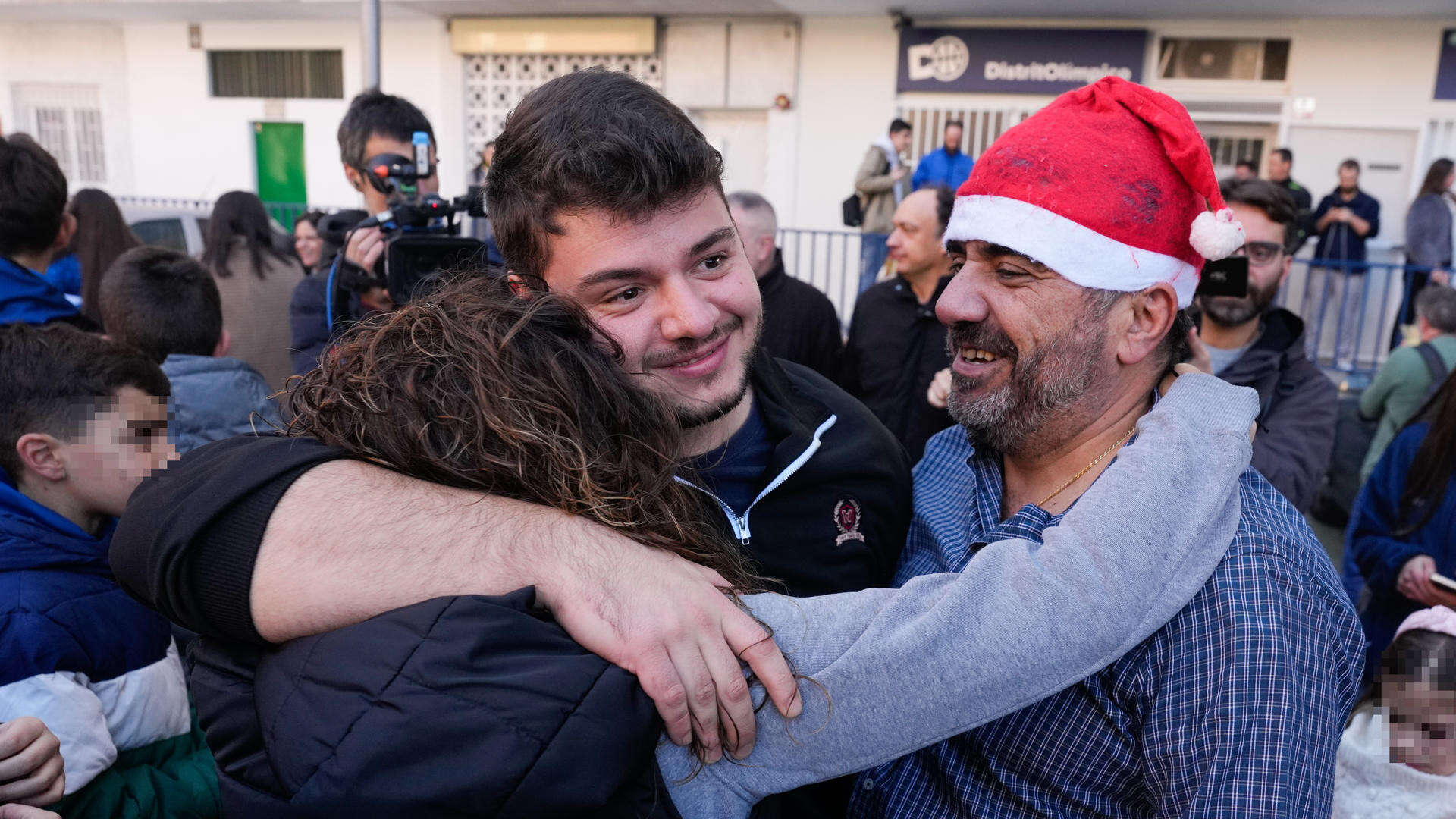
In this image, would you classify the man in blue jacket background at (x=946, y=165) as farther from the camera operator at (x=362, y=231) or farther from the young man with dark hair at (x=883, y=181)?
the camera operator at (x=362, y=231)

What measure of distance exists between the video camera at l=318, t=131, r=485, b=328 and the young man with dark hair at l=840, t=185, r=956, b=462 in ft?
6.32

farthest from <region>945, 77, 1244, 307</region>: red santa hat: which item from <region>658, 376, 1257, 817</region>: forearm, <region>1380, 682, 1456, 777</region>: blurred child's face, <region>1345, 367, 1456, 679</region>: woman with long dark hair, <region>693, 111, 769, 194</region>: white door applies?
<region>693, 111, 769, 194</region>: white door

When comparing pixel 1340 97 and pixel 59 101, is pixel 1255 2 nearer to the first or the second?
pixel 1340 97

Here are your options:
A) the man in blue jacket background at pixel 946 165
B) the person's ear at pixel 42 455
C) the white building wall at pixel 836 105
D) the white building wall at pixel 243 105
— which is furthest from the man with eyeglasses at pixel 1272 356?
the white building wall at pixel 243 105

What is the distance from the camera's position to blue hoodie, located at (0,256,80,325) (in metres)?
3.13

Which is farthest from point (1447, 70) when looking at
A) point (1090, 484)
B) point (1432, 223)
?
point (1090, 484)

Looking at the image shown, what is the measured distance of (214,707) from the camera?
1070 mm

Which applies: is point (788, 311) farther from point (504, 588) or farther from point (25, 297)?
point (504, 588)

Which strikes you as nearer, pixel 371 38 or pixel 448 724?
pixel 448 724

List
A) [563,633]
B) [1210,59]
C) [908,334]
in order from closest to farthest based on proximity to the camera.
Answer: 1. [563,633]
2. [908,334]
3. [1210,59]

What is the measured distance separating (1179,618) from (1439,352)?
4.71 m

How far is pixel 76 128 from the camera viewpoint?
17094 millimetres

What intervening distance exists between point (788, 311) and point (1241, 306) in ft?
6.85

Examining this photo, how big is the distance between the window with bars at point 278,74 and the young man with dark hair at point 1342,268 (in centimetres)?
1366
